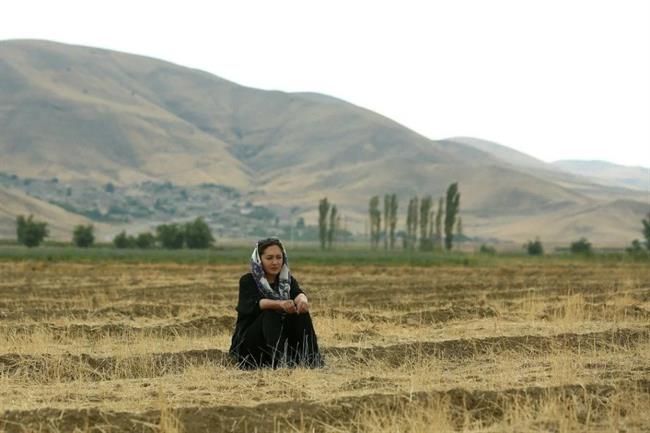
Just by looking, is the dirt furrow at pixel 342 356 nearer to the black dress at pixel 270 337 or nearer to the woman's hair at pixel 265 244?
the black dress at pixel 270 337

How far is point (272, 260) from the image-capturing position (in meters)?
11.8

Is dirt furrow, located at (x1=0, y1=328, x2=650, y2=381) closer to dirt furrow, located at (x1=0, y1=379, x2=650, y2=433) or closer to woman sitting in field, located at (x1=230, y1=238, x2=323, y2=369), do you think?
woman sitting in field, located at (x1=230, y1=238, x2=323, y2=369)

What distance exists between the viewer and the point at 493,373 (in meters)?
10.4

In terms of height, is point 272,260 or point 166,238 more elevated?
point 272,260

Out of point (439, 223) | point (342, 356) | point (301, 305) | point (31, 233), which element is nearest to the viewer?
point (301, 305)

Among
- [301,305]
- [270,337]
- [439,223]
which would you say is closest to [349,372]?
[301,305]

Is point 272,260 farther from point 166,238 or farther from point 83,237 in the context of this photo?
point 83,237

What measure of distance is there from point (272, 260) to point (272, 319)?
0.67m

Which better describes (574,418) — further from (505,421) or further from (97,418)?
(97,418)

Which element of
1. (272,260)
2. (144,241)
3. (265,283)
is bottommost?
(144,241)

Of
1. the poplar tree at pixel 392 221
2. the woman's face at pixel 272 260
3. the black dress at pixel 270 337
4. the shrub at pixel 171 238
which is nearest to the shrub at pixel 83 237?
the shrub at pixel 171 238

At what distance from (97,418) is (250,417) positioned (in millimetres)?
1149

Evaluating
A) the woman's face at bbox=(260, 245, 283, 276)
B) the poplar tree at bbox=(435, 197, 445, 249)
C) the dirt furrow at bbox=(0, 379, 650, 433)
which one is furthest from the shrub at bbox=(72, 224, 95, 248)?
the dirt furrow at bbox=(0, 379, 650, 433)

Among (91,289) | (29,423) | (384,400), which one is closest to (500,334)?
(384,400)
